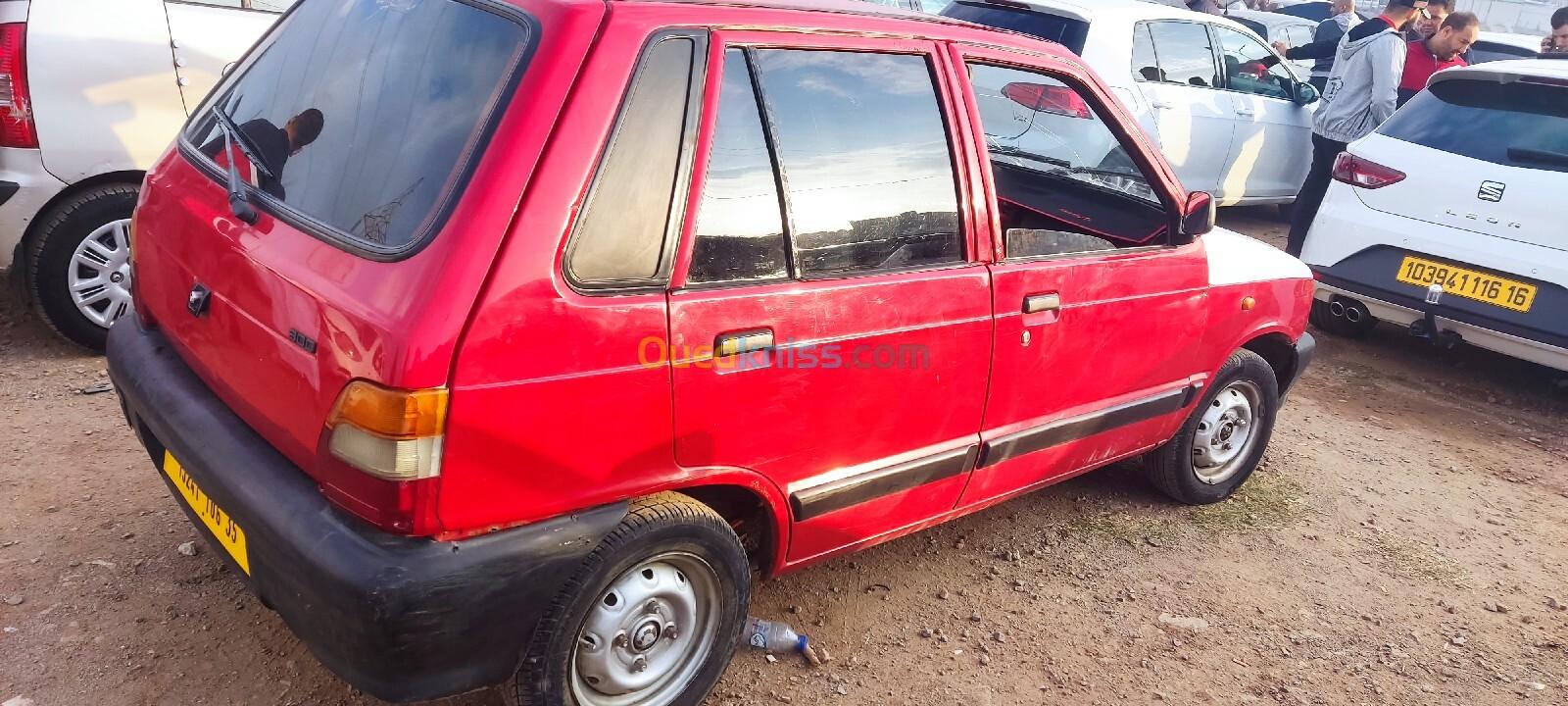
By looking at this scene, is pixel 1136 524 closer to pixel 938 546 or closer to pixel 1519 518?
pixel 938 546

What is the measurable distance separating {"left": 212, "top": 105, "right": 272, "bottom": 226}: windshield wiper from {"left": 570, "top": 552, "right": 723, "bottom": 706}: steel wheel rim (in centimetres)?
111

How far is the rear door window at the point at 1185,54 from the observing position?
709 centimetres

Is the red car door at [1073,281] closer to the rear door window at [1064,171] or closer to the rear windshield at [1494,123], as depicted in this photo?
the rear door window at [1064,171]

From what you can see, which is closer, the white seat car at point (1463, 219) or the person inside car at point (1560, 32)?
the white seat car at point (1463, 219)

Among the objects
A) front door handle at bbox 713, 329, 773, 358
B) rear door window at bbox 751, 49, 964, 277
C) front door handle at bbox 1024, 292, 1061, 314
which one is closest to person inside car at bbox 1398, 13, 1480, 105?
front door handle at bbox 1024, 292, 1061, 314

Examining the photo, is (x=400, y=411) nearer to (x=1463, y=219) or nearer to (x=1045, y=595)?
(x=1045, y=595)

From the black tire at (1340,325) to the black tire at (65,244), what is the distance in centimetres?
618

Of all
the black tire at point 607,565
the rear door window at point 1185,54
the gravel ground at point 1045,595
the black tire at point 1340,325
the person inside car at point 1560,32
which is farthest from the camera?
the person inside car at point 1560,32

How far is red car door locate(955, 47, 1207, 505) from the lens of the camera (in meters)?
2.80

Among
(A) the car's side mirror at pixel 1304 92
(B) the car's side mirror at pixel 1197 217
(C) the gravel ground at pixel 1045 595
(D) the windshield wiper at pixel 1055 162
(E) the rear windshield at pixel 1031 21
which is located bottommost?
(C) the gravel ground at pixel 1045 595

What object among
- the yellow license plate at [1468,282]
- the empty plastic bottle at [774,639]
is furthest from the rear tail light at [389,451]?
the yellow license plate at [1468,282]

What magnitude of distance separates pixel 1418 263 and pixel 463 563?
16.8 feet

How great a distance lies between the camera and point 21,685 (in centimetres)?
239

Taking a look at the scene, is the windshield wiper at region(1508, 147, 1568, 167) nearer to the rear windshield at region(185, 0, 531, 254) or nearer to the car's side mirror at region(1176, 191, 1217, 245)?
the car's side mirror at region(1176, 191, 1217, 245)
